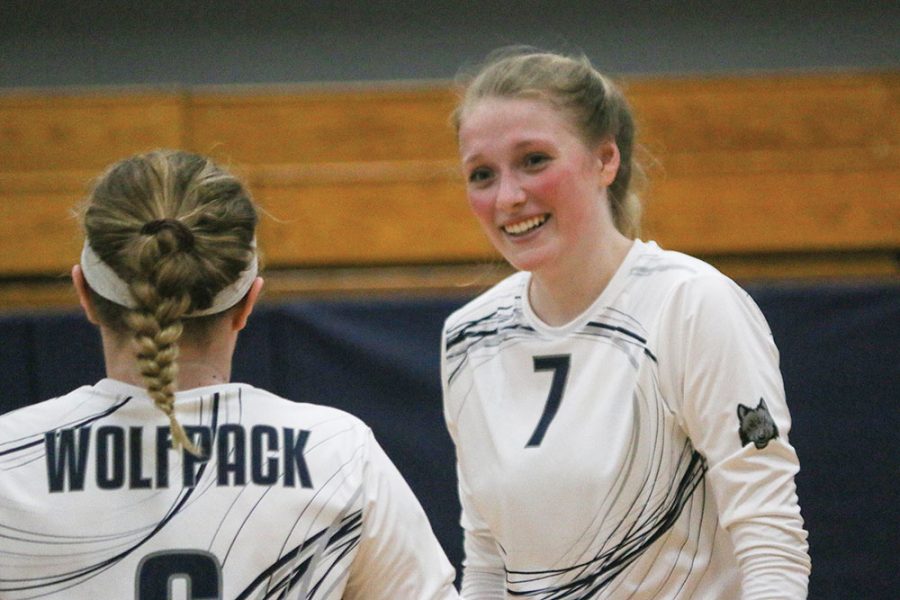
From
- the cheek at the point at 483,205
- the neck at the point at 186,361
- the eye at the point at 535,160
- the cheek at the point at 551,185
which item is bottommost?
the neck at the point at 186,361

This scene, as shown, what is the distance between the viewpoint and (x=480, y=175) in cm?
181

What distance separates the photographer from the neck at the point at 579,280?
70.1 inches

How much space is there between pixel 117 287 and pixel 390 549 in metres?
0.42

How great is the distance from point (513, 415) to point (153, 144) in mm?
3797

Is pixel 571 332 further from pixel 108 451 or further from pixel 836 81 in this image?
pixel 836 81

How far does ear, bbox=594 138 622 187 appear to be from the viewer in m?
1.83

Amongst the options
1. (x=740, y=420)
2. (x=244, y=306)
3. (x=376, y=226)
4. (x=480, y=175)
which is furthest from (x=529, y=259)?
(x=376, y=226)

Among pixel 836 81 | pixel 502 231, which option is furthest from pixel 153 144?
pixel 502 231

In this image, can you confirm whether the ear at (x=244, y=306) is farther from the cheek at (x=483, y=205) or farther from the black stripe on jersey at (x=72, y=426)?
the cheek at (x=483, y=205)

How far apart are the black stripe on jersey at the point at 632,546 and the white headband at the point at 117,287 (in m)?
0.70

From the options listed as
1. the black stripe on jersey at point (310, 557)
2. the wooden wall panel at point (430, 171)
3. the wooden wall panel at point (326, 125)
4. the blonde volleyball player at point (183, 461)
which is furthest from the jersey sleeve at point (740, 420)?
the wooden wall panel at point (326, 125)

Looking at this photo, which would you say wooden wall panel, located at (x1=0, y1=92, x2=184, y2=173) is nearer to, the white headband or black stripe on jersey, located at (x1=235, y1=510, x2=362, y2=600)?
the white headband

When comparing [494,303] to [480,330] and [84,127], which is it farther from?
[84,127]

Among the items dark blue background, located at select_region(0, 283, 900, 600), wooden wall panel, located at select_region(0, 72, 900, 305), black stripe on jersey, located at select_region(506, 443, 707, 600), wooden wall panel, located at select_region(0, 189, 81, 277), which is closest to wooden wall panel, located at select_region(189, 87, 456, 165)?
wooden wall panel, located at select_region(0, 72, 900, 305)
